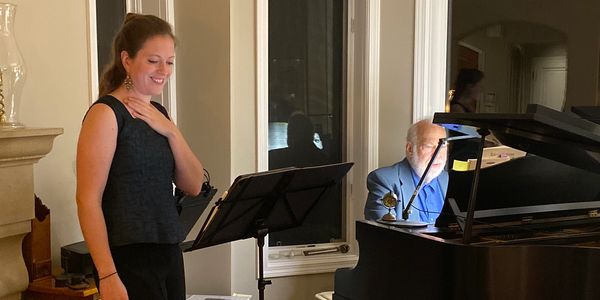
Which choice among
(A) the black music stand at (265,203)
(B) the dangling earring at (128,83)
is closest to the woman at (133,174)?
(B) the dangling earring at (128,83)

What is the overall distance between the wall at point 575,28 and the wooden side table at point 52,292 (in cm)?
282

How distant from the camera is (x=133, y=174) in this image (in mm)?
1771

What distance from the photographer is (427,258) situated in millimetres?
2242

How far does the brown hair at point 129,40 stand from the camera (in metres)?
1.83

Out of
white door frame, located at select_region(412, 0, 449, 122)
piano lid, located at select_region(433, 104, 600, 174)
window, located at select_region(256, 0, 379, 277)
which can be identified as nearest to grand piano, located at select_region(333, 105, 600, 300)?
piano lid, located at select_region(433, 104, 600, 174)

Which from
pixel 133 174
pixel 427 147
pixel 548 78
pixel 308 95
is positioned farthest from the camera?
pixel 548 78

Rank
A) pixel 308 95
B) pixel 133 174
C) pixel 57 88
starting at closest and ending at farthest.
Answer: pixel 133 174, pixel 57 88, pixel 308 95

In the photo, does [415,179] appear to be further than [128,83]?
Yes

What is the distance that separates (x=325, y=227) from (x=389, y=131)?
2.08ft

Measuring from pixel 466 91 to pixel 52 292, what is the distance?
98.9 inches

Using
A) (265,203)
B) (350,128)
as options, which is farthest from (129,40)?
(350,128)

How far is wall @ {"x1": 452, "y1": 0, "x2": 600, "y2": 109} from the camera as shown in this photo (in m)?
4.05

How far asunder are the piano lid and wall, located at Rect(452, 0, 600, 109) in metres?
1.86

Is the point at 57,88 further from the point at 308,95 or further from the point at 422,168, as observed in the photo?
the point at 422,168
